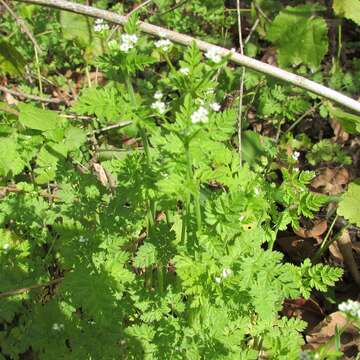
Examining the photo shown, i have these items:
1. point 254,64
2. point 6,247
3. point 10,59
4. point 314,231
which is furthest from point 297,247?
point 10,59

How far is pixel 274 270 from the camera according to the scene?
1.94m

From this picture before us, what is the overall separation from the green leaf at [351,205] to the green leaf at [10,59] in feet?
7.47

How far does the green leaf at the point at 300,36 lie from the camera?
10.3 ft

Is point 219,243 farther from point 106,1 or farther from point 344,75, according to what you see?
point 106,1

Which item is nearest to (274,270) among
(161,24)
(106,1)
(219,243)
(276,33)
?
(219,243)

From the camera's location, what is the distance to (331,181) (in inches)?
132

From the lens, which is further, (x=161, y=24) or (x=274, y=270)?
(x=161, y=24)

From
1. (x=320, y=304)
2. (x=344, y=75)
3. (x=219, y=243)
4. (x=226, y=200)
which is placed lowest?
(x=320, y=304)

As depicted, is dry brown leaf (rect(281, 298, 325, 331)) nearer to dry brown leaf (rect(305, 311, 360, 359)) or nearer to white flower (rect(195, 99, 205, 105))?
dry brown leaf (rect(305, 311, 360, 359))

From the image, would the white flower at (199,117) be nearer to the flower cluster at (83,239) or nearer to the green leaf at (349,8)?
the flower cluster at (83,239)

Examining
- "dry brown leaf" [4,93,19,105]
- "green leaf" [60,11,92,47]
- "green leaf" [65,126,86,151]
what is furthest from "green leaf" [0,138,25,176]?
"dry brown leaf" [4,93,19,105]

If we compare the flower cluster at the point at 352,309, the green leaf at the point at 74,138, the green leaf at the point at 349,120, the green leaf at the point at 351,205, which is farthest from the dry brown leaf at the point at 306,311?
the green leaf at the point at 74,138

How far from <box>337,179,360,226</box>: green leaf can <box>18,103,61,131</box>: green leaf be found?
1.71 meters

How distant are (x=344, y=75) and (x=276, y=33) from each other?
2.61 ft
